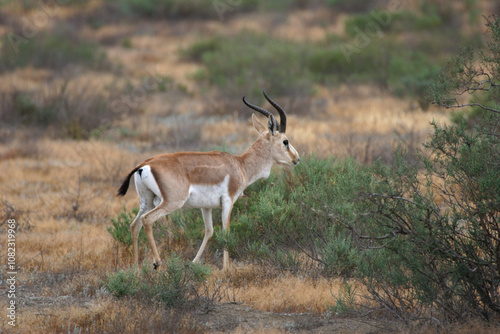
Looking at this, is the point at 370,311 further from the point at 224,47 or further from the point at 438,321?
the point at 224,47

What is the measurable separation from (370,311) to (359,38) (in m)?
18.6

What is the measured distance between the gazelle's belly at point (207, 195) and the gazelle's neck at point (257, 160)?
1.69 feet

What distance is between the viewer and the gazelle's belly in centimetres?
617

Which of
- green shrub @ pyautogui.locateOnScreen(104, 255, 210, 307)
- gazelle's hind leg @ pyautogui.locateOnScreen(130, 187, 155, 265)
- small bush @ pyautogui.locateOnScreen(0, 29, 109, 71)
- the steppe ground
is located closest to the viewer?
the steppe ground

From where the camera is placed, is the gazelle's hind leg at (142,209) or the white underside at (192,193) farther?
the gazelle's hind leg at (142,209)

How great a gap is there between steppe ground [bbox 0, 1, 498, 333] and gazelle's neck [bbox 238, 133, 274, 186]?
1059mm

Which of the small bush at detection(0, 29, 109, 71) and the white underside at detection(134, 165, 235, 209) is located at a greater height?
the small bush at detection(0, 29, 109, 71)

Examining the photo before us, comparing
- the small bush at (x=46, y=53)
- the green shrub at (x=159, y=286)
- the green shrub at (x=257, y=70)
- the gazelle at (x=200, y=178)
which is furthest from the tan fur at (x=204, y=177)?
the small bush at (x=46, y=53)

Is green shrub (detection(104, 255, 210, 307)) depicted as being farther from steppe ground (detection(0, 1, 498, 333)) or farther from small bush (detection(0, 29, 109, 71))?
small bush (detection(0, 29, 109, 71))

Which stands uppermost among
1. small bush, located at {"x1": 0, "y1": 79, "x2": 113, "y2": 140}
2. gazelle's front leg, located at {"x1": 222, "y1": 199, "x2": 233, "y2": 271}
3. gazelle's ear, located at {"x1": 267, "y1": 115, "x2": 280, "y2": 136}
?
small bush, located at {"x1": 0, "y1": 79, "x2": 113, "y2": 140}

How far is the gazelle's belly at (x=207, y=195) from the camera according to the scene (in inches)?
243

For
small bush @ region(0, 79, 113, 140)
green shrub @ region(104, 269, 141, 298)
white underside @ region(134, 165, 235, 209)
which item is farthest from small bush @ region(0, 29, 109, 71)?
green shrub @ region(104, 269, 141, 298)

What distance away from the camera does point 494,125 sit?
4.80m

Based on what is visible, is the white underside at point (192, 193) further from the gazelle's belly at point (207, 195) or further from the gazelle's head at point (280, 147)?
the gazelle's head at point (280, 147)
